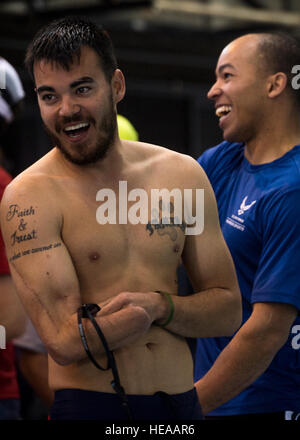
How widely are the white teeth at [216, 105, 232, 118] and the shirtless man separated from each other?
1.73ft

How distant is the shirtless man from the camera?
152 centimetres

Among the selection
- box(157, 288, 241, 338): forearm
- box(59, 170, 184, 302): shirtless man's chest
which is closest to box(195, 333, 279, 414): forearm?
box(157, 288, 241, 338): forearm

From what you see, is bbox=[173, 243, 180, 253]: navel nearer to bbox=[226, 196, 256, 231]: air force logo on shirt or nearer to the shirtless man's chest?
the shirtless man's chest

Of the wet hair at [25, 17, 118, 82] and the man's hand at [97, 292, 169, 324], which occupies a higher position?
the wet hair at [25, 17, 118, 82]

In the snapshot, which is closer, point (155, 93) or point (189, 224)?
point (189, 224)

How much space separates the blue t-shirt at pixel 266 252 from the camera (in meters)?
1.97

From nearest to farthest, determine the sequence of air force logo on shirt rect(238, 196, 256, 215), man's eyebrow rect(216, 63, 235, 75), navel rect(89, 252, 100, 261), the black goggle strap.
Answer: the black goggle strap
navel rect(89, 252, 100, 261)
air force logo on shirt rect(238, 196, 256, 215)
man's eyebrow rect(216, 63, 235, 75)

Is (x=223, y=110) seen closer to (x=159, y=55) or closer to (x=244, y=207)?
(x=244, y=207)

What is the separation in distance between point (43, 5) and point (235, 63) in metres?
3.37

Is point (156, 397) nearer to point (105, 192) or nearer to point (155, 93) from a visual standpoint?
point (105, 192)

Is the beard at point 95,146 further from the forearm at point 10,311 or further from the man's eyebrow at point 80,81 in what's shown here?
the forearm at point 10,311

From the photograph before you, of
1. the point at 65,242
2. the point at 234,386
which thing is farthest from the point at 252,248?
the point at 65,242

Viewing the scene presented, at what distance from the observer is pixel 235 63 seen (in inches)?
85.2

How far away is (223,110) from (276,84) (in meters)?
0.17
